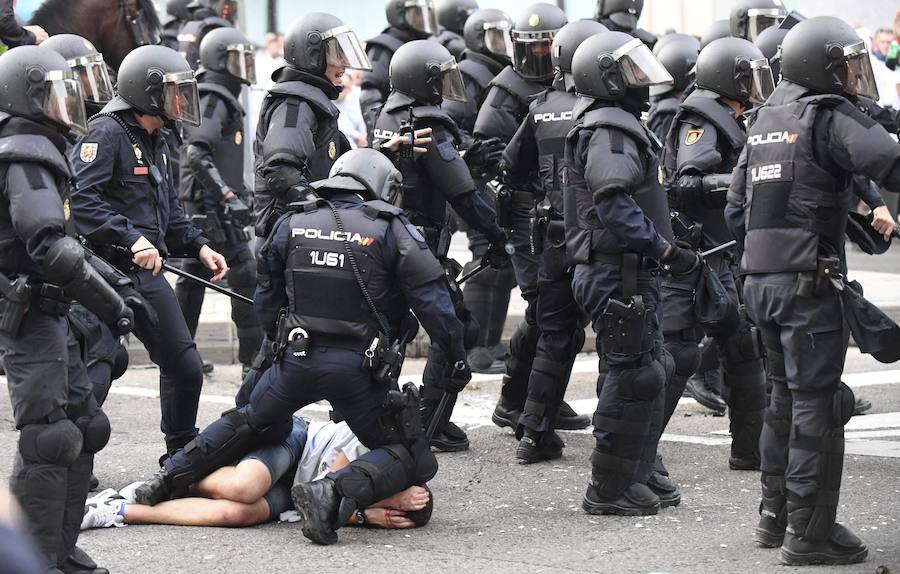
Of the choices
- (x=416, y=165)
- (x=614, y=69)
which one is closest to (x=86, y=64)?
(x=416, y=165)

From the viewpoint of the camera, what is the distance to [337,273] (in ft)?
20.0

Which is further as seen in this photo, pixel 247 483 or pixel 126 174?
pixel 126 174

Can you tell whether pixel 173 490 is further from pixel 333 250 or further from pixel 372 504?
pixel 333 250

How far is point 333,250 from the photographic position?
20.0 feet

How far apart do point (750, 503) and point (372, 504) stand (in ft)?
5.58

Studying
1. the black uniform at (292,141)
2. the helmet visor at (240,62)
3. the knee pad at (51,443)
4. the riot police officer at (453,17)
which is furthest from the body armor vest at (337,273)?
the riot police officer at (453,17)

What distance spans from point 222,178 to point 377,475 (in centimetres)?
398

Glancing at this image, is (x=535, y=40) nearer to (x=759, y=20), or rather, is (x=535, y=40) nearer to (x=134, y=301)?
(x=759, y=20)

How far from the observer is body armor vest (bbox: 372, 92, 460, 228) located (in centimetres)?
782

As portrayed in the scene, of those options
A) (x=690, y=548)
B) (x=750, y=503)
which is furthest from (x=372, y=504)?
(x=750, y=503)

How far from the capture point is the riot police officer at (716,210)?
7180mm

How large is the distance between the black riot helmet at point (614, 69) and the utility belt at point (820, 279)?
1.34 metres

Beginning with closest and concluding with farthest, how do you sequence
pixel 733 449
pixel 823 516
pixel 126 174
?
pixel 823 516
pixel 126 174
pixel 733 449

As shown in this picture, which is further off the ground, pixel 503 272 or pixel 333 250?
pixel 333 250
